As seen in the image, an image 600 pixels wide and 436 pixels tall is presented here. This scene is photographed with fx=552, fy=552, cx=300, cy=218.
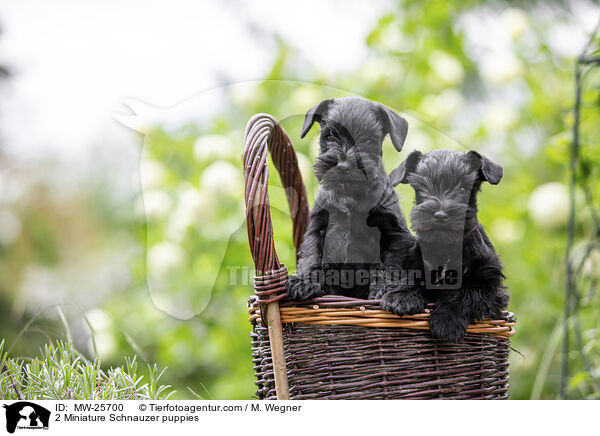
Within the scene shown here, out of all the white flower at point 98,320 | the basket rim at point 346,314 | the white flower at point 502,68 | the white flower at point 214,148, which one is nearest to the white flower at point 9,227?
the white flower at point 98,320

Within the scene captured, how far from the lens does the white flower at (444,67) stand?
101 inches

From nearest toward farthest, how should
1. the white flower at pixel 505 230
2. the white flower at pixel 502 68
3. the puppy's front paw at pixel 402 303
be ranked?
the puppy's front paw at pixel 402 303
the white flower at pixel 505 230
the white flower at pixel 502 68

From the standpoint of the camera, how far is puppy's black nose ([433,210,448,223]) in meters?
1.37

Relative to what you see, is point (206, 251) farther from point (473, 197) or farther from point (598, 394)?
point (598, 394)

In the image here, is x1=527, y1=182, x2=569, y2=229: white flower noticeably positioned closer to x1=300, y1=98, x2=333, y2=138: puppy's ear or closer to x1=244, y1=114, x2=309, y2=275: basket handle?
x1=300, y1=98, x2=333, y2=138: puppy's ear

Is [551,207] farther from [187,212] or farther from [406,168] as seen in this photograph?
[187,212]

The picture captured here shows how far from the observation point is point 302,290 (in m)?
1.40

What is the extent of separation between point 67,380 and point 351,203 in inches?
36.8

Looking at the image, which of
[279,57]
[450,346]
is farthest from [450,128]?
[450,346]

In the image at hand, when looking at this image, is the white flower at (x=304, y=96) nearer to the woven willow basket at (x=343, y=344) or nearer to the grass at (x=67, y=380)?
the woven willow basket at (x=343, y=344)

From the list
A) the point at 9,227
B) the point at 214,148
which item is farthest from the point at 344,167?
the point at 9,227

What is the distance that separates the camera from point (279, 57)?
276 centimetres
